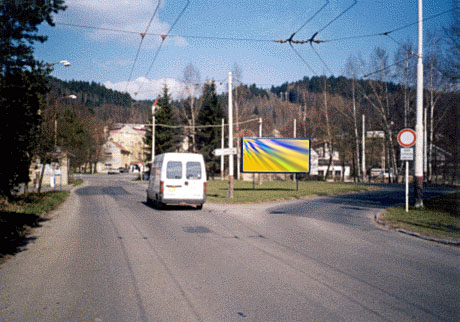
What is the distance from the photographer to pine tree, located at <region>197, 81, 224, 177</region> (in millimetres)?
62969

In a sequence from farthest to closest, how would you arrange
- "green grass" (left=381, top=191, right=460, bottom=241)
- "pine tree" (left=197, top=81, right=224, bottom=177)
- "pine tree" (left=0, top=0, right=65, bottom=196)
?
"pine tree" (left=197, top=81, right=224, bottom=177) < "green grass" (left=381, top=191, right=460, bottom=241) < "pine tree" (left=0, top=0, right=65, bottom=196)

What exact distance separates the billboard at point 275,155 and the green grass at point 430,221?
1448 cm

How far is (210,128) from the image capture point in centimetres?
6469

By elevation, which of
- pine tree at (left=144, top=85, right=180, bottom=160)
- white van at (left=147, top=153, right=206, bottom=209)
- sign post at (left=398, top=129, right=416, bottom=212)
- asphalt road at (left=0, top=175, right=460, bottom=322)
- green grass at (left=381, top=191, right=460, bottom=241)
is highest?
pine tree at (left=144, top=85, right=180, bottom=160)

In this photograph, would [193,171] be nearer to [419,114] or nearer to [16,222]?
[16,222]

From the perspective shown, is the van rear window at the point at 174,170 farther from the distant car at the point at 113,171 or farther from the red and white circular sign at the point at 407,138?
the distant car at the point at 113,171

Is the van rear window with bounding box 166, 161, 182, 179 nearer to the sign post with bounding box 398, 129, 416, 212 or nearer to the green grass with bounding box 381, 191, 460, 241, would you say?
the green grass with bounding box 381, 191, 460, 241

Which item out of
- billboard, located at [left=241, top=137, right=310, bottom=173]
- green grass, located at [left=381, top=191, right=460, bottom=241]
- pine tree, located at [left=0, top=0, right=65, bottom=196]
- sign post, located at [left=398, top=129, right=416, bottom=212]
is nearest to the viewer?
pine tree, located at [left=0, top=0, right=65, bottom=196]

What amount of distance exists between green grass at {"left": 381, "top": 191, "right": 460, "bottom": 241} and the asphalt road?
1.06 m

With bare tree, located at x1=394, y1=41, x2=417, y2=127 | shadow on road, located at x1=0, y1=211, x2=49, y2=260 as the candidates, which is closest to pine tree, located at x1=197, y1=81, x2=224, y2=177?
bare tree, located at x1=394, y1=41, x2=417, y2=127

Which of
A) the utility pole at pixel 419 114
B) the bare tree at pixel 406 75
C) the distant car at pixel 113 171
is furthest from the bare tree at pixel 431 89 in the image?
the distant car at pixel 113 171

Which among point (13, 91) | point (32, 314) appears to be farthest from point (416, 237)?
point (13, 91)

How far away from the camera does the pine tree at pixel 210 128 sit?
62969 millimetres

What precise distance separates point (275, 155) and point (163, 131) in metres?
32.2
